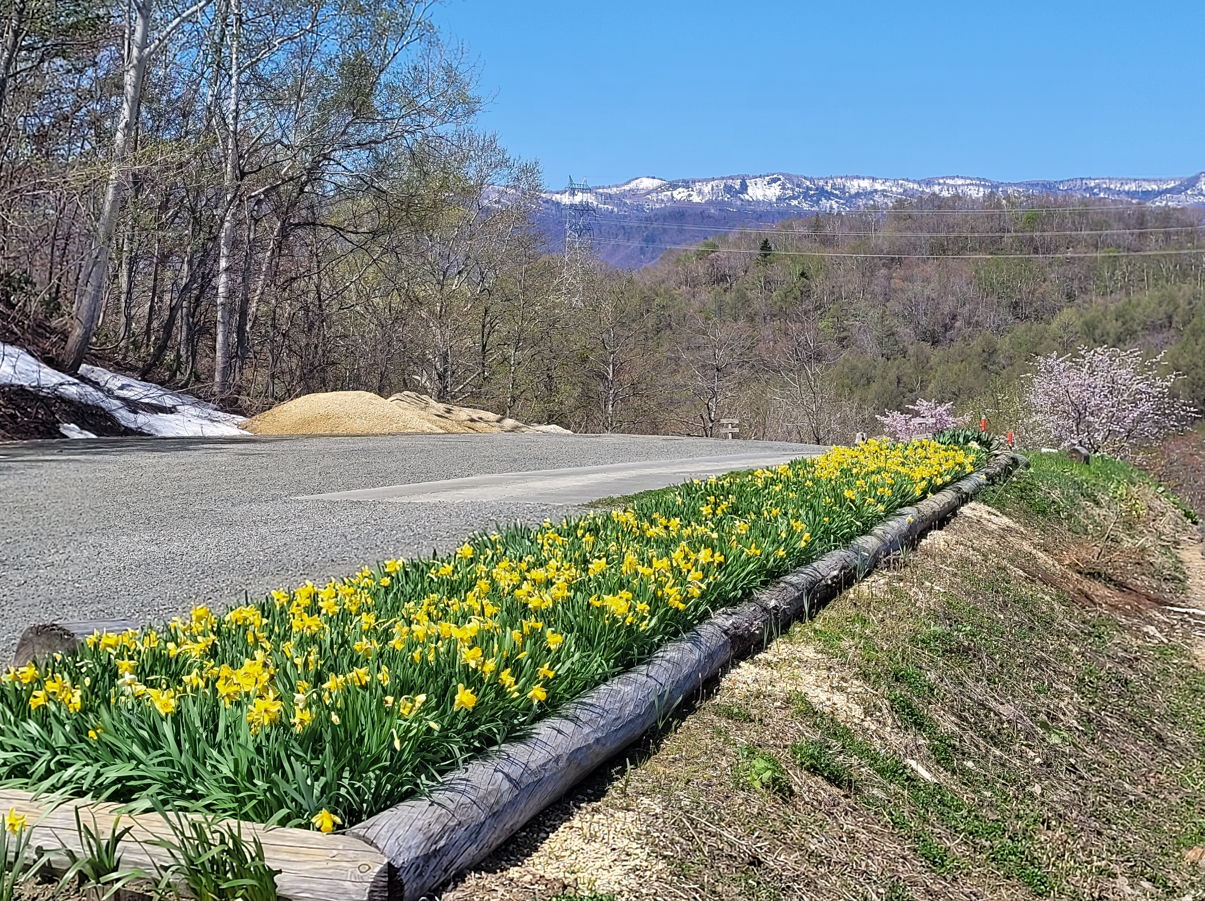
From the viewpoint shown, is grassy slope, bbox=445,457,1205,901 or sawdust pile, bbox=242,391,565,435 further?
sawdust pile, bbox=242,391,565,435

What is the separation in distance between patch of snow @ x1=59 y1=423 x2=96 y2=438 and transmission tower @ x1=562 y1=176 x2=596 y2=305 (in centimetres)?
2231

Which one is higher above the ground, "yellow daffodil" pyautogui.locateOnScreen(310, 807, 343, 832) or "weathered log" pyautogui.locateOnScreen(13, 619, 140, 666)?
"weathered log" pyautogui.locateOnScreen(13, 619, 140, 666)

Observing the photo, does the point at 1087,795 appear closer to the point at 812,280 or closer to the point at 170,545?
the point at 170,545

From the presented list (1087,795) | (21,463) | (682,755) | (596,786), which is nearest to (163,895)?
(596,786)

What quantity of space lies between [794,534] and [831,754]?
1.86 meters

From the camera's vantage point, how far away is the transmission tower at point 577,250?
126 ft

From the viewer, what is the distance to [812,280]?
66.1 metres

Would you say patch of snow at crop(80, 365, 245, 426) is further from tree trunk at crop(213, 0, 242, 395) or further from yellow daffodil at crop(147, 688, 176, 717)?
yellow daffodil at crop(147, 688, 176, 717)

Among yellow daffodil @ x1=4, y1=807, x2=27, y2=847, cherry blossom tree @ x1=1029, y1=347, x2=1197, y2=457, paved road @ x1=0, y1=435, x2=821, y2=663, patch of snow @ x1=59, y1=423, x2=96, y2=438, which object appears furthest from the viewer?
cherry blossom tree @ x1=1029, y1=347, x2=1197, y2=457

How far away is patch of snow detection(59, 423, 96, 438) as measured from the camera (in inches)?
540

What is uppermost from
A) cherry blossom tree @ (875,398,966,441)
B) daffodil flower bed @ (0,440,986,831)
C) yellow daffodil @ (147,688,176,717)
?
yellow daffodil @ (147,688,176,717)

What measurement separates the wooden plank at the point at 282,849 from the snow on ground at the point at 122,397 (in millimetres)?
12655

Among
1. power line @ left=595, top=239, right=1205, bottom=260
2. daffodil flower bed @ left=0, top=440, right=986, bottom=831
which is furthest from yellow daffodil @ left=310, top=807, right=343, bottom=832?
power line @ left=595, top=239, right=1205, bottom=260

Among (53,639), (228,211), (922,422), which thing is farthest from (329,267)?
(53,639)
